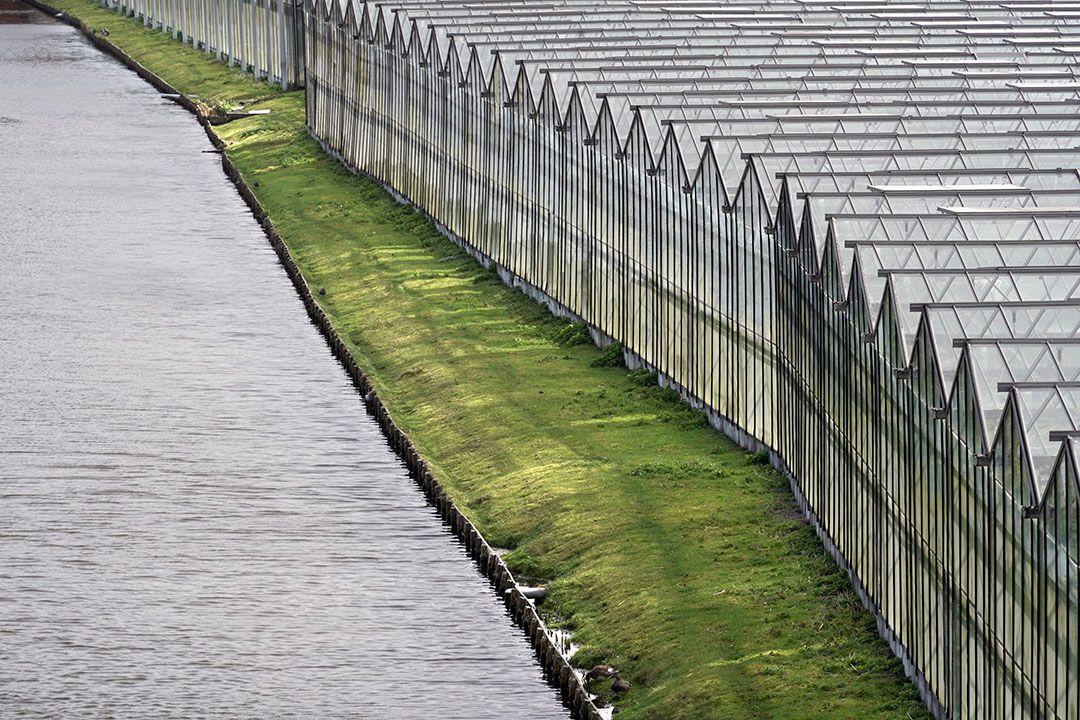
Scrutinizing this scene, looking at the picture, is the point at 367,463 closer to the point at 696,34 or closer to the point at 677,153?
the point at 677,153

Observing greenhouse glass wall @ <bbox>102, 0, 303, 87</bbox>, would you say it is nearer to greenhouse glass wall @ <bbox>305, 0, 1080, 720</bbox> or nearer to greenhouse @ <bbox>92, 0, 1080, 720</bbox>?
greenhouse @ <bbox>92, 0, 1080, 720</bbox>

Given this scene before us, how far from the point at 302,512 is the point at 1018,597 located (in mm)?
21278

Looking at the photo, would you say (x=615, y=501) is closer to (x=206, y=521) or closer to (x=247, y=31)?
(x=206, y=521)

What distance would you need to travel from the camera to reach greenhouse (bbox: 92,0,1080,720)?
28391mm

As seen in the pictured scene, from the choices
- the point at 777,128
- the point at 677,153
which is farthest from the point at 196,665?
the point at 777,128

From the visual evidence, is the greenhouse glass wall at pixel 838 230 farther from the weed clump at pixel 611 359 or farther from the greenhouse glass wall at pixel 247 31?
the greenhouse glass wall at pixel 247 31

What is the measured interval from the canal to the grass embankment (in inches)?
57.4

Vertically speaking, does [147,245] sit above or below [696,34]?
below

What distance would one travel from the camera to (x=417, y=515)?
44750 mm

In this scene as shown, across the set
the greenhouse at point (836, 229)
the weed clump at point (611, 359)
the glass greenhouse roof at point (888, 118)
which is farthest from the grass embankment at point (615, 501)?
the glass greenhouse roof at point (888, 118)

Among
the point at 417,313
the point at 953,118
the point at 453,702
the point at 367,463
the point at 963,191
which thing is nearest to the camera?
the point at 453,702

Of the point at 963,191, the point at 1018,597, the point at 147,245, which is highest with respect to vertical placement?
the point at 963,191

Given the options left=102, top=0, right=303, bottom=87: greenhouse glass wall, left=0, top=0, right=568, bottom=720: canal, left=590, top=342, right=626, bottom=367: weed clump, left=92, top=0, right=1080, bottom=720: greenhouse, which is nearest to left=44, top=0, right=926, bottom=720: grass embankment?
left=590, top=342, right=626, bottom=367: weed clump

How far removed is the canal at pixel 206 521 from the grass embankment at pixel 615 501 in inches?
57.4
